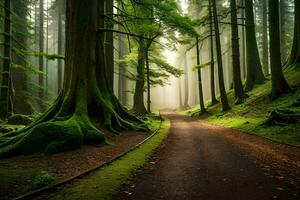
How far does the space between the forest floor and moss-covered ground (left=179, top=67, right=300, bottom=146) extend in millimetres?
5921

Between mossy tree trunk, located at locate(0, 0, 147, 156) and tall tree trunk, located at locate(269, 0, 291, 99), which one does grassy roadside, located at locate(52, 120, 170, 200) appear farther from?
tall tree trunk, located at locate(269, 0, 291, 99)

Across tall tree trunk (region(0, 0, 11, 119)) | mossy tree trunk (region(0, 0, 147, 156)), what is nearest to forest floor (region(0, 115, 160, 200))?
mossy tree trunk (region(0, 0, 147, 156))

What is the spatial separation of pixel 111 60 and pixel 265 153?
11.8 meters

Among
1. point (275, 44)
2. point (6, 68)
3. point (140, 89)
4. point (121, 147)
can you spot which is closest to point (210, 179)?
point (121, 147)

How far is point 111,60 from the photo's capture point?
18.1 meters

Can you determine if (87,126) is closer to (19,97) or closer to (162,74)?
(19,97)

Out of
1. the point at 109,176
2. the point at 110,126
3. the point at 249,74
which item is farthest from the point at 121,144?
the point at 249,74

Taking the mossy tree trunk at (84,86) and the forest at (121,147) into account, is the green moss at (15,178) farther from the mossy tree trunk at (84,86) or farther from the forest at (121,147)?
the mossy tree trunk at (84,86)

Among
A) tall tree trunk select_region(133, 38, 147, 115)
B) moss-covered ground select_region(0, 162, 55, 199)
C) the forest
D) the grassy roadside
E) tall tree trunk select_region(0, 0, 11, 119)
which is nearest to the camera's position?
the grassy roadside

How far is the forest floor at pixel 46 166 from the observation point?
17.6 ft

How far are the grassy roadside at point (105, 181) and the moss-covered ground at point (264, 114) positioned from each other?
5808 mm

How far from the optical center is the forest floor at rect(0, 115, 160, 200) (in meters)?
5.36

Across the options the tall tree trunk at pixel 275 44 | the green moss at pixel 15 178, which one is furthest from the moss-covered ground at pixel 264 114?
the green moss at pixel 15 178

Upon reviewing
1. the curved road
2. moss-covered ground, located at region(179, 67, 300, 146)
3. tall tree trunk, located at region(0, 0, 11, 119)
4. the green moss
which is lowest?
the curved road
